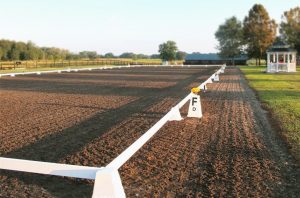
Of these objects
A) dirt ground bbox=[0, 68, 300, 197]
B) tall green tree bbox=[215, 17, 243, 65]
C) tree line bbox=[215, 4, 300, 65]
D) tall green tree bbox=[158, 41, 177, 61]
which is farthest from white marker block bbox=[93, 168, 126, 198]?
tall green tree bbox=[158, 41, 177, 61]

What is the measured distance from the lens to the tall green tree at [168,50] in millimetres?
113562

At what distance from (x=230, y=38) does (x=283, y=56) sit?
58289mm

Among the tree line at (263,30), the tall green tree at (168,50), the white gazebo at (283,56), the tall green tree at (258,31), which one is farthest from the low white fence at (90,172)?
the tall green tree at (168,50)

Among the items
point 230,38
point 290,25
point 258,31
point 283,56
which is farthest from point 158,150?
point 230,38

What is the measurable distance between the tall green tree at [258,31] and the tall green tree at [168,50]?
149ft

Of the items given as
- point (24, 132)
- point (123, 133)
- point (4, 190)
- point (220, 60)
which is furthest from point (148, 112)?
point (220, 60)

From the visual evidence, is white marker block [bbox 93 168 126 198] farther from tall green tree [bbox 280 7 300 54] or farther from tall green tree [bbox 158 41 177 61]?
tall green tree [bbox 158 41 177 61]

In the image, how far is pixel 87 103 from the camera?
45.0ft

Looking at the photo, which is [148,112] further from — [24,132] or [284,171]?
[284,171]

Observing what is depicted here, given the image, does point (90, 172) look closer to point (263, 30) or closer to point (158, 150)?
point (158, 150)

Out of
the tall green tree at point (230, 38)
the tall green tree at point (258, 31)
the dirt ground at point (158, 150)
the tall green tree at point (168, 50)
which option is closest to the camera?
the dirt ground at point (158, 150)

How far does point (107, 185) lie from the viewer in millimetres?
3881

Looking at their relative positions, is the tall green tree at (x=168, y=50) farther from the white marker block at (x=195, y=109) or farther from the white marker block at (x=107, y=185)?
the white marker block at (x=107, y=185)

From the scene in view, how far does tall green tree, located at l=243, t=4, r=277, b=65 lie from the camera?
2625 inches
